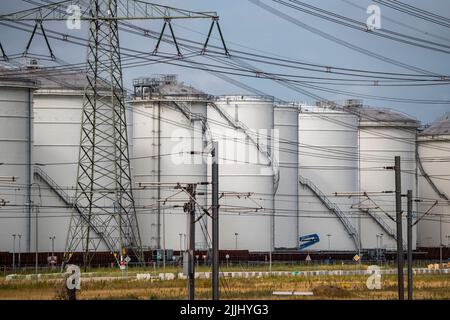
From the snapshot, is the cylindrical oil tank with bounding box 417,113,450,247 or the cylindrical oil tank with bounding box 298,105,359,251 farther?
the cylindrical oil tank with bounding box 417,113,450,247

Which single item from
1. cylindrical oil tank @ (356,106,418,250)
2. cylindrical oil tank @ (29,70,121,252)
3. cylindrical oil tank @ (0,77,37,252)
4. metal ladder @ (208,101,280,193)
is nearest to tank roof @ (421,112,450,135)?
cylindrical oil tank @ (356,106,418,250)

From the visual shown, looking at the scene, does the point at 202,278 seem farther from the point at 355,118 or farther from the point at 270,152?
the point at 355,118

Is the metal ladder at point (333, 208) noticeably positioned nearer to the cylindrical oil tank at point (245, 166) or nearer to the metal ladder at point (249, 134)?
the metal ladder at point (249, 134)

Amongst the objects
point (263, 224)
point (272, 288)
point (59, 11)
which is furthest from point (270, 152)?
point (59, 11)

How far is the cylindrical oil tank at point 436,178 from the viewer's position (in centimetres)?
11206

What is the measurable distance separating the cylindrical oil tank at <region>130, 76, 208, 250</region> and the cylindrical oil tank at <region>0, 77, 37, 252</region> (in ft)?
37.4

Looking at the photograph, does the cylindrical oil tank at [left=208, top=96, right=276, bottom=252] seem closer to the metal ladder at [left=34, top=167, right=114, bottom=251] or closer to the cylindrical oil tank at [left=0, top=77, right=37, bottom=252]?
the metal ladder at [left=34, top=167, right=114, bottom=251]

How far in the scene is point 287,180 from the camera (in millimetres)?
96688

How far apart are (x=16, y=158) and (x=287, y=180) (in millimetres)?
26926

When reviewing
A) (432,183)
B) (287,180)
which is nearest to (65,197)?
(287,180)

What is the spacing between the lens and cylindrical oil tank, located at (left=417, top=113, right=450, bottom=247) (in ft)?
368

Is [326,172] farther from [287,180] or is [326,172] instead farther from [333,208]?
[287,180]

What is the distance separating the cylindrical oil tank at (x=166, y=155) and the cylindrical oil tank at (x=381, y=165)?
21.4m

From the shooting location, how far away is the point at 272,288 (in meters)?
60.1
